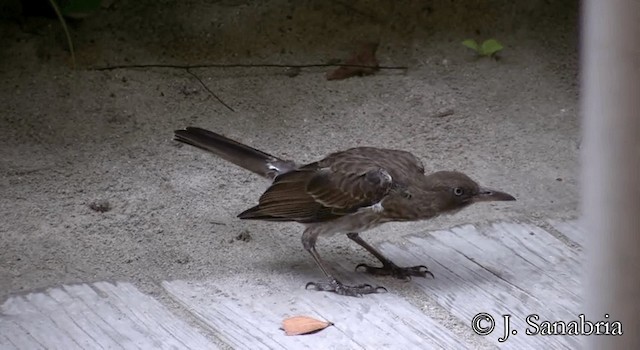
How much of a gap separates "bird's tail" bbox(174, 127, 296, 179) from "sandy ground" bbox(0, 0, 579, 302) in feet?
0.86

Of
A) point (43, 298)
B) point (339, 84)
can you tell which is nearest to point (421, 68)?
point (339, 84)

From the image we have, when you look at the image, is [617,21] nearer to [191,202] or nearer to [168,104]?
[191,202]

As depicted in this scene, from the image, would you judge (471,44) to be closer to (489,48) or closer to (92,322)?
(489,48)

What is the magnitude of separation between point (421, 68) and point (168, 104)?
55.0 inches

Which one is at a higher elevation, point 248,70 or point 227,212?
point 248,70

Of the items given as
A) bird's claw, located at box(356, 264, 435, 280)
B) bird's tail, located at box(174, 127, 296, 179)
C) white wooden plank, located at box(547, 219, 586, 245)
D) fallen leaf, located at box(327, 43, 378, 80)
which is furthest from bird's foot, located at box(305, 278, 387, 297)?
fallen leaf, located at box(327, 43, 378, 80)

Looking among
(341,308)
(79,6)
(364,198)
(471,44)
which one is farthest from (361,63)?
(341,308)

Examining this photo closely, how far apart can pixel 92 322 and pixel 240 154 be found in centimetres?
107

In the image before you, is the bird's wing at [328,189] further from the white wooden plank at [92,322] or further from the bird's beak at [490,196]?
the white wooden plank at [92,322]

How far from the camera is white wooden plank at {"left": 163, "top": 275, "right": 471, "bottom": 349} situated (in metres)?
3.69

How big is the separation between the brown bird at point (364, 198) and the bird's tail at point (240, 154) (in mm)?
149

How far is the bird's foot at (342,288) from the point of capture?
160 inches

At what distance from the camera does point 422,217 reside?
13.8 feet

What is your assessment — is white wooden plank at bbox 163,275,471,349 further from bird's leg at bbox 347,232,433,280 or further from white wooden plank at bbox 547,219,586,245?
white wooden plank at bbox 547,219,586,245
